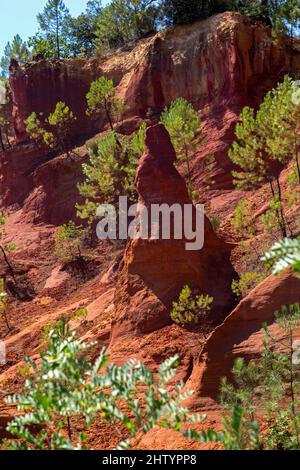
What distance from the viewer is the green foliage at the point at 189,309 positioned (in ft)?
64.0

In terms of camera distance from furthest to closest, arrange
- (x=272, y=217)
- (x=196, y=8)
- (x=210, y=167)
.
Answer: (x=196, y=8) < (x=210, y=167) < (x=272, y=217)

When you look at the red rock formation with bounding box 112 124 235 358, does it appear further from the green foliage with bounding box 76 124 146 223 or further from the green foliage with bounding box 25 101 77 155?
the green foliage with bounding box 25 101 77 155

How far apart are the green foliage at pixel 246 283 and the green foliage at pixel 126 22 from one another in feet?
128

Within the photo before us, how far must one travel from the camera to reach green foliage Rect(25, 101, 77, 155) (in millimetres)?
48487

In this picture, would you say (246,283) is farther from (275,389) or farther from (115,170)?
(115,170)

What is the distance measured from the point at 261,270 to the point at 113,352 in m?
6.58

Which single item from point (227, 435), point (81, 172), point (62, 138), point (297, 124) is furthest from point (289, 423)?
point (62, 138)

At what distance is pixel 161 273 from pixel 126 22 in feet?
136

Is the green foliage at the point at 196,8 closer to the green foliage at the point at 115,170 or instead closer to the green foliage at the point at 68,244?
the green foliage at the point at 115,170

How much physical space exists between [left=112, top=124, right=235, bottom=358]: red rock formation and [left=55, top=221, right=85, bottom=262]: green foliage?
50.7 feet

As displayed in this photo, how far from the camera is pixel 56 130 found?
51156 mm

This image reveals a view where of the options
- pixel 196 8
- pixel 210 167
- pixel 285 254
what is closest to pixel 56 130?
pixel 196 8

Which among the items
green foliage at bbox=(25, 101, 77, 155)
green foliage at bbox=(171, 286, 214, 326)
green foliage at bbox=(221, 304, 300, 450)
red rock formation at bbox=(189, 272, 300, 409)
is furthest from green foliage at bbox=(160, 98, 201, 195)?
green foliage at bbox=(221, 304, 300, 450)

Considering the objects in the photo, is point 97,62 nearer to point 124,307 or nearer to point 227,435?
point 124,307
